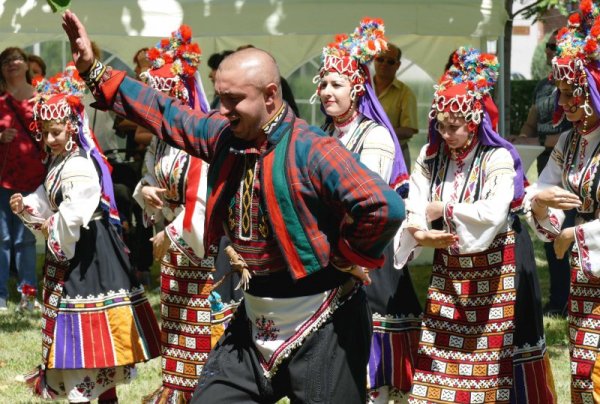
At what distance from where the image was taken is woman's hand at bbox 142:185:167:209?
5.71 m

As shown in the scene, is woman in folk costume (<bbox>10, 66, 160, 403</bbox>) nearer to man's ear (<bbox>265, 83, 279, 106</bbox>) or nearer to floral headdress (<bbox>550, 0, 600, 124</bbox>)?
man's ear (<bbox>265, 83, 279, 106</bbox>)

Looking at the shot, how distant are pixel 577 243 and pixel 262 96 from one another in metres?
1.87

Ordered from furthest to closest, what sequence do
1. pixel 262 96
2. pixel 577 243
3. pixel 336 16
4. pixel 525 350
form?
pixel 336 16
pixel 525 350
pixel 577 243
pixel 262 96

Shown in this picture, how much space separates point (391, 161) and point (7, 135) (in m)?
4.13

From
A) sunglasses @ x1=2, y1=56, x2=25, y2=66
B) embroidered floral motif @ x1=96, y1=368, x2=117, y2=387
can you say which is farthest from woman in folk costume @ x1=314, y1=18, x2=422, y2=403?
sunglasses @ x1=2, y1=56, x2=25, y2=66

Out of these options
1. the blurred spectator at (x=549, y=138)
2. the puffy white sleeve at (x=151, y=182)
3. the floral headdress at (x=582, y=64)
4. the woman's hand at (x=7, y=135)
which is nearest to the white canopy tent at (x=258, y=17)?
the blurred spectator at (x=549, y=138)

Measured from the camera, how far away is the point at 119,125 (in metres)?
9.48

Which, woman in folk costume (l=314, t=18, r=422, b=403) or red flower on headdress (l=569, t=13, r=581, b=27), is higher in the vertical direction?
red flower on headdress (l=569, t=13, r=581, b=27)

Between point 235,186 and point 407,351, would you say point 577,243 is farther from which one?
point 235,186

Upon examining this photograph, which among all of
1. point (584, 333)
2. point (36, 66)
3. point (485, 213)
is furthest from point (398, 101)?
point (584, 333)

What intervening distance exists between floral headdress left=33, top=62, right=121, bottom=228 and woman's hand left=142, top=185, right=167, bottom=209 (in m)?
0.20

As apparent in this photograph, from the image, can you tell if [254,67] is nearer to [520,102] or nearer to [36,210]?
[36,210]

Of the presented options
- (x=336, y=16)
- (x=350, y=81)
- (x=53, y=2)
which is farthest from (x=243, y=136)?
(x=336, y=16)

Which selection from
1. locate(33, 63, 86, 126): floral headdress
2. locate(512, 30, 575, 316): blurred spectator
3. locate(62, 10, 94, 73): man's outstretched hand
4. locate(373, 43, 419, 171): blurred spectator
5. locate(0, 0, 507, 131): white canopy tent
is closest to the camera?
locate(62, 10, 94, 73): man's outstretched hand
